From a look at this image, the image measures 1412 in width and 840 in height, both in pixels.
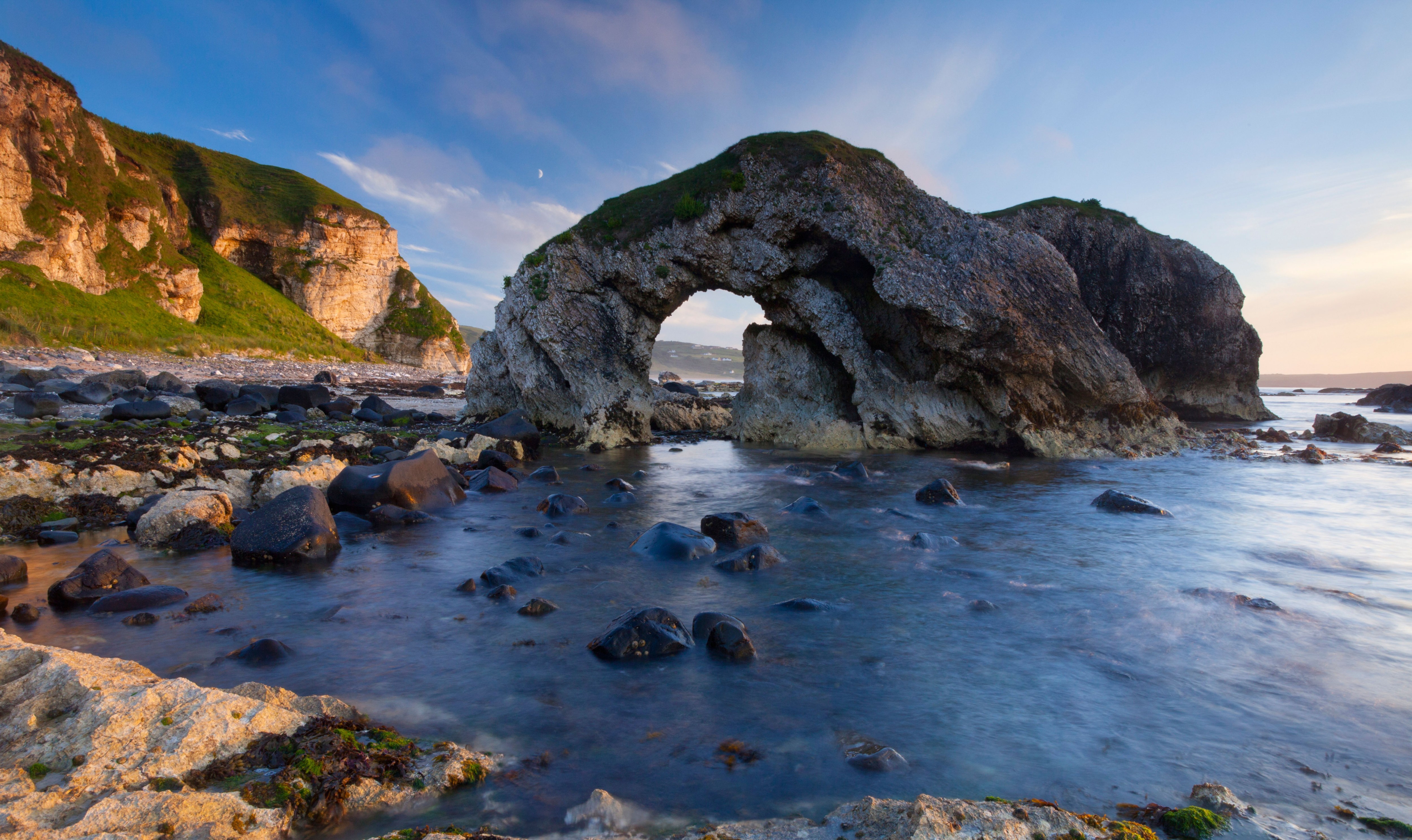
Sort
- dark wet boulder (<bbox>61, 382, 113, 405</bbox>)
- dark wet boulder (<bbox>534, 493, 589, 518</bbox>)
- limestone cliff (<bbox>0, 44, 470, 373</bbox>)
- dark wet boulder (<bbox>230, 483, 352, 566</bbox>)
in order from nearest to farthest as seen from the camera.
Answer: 1. dark wet boulder (<bbox>230, 483, 352, 566</bbox>)
2. dark wet boulder (<bbox>534, 493, 589, 518</bbox>)
3. dark wet boulder (<bbox>61, 382, 113, 405</bbox>)
4. limestone cliff (<bbox>0, 44, 470, 373</bbox>)

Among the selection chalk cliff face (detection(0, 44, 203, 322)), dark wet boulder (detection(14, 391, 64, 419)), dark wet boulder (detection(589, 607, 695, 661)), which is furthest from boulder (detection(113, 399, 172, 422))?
chalk cliff face (detection(0, 44, 203, 322))

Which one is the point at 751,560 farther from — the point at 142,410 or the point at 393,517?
the point at 142,410

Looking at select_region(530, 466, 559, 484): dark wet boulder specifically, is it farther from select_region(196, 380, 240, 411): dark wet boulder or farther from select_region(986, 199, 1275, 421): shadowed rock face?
select_region(986, 199, 1275, 421): shadowed rock face

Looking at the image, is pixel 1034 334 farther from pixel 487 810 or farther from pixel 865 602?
pixel 487 810

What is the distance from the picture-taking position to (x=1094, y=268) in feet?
93.5

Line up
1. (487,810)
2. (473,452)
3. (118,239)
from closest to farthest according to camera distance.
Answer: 1. (487,810)
2. (473,452)
3. (118,239)

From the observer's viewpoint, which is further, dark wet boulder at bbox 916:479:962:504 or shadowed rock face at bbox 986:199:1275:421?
shadowed rock face at bbox 986:199:1275:421

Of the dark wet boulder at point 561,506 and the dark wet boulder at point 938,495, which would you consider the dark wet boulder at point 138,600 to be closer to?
the dark wet boulder at point 561,506

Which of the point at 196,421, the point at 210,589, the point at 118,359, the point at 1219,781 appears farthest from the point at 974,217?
the point at 118,359

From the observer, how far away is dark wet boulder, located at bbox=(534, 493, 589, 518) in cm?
1172

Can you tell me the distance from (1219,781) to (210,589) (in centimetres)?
985

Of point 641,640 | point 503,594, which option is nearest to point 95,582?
point 503,594

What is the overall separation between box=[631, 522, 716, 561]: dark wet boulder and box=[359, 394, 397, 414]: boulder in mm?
18300

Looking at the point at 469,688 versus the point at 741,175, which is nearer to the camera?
the point at 469,688
